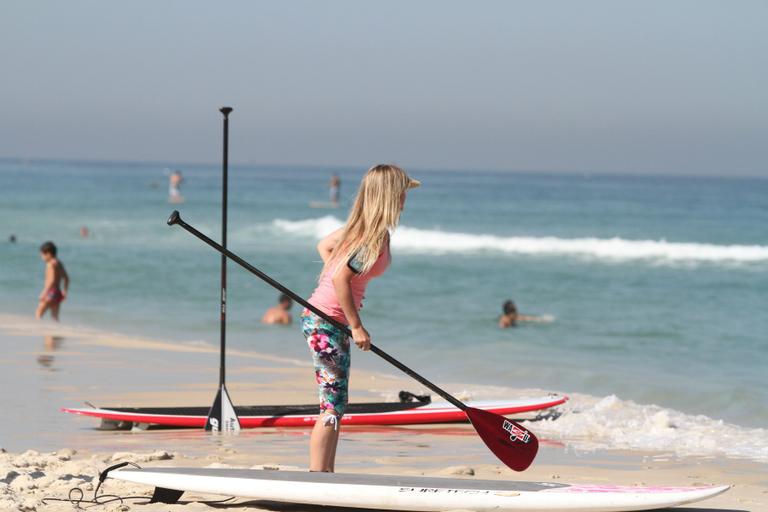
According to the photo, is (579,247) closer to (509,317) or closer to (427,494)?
(509,317)

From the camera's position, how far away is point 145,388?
8.73 m

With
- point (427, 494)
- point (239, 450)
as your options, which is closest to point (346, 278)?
point (427, 494)

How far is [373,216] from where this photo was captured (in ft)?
14.7

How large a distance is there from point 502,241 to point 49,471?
98.6 feet

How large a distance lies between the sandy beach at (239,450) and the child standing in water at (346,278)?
0.47 meters

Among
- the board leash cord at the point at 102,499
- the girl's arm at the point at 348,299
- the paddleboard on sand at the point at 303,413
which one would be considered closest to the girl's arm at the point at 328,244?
the girl's arm at the point at 348,299

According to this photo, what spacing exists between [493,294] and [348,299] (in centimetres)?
1543

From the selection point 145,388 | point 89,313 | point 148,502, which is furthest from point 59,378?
point 89,313

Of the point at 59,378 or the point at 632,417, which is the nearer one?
the point at 632,417

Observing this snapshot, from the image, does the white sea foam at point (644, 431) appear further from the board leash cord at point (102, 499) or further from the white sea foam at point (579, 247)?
the white sea foam at point (579, 247)

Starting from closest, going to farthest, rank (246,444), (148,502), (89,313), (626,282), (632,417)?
(148,502) < (246,444) < (632,417) < (89,313) < (626,282)

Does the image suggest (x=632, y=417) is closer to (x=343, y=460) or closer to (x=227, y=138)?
(x=343, y=460)

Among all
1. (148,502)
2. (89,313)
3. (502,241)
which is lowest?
(148,502)

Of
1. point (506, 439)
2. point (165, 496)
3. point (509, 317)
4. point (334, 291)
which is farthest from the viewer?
point (509, 317)
